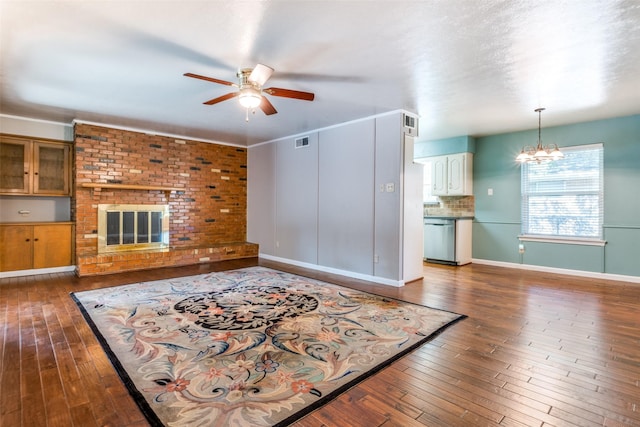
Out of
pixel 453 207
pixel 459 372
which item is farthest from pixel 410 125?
pixel 459 372

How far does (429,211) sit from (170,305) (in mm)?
5638

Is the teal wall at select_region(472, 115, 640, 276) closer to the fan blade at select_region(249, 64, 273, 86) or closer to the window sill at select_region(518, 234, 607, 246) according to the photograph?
the window sill at select_region(518, 234, 607, 246)

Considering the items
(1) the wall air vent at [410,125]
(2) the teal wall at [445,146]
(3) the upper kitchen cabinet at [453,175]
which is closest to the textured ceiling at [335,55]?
(1) the wall air vent at [410,125]

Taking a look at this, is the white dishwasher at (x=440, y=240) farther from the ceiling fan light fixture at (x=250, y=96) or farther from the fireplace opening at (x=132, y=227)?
the fireplace opening at (x=132, y=227)

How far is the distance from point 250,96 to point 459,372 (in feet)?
9.39

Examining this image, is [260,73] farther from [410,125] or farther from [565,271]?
[565,271]

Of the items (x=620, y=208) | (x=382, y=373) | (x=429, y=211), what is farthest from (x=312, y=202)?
(x=620, y=208)

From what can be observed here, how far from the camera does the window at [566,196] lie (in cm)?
512

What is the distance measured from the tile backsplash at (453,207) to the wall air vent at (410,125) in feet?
8.25

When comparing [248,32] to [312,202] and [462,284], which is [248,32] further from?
[462,284]

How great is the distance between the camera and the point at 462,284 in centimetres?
468

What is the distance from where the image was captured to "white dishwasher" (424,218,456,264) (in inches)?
244

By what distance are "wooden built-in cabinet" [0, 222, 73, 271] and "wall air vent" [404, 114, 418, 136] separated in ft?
18.4

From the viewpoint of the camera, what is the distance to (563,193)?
543cm
